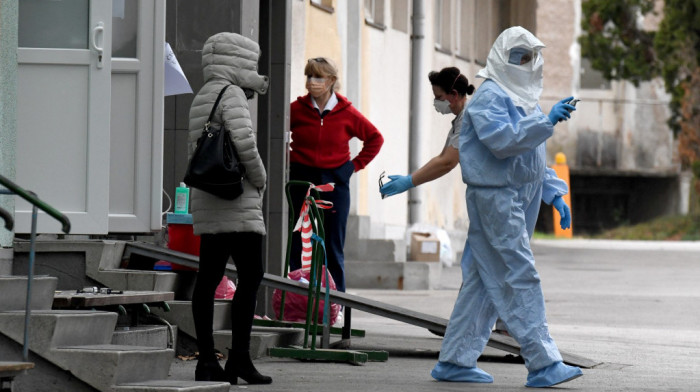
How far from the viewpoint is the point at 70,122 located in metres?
9.63

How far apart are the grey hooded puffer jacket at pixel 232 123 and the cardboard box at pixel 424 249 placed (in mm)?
13060

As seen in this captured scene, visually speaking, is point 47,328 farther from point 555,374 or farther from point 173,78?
point 173,78

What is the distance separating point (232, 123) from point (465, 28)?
23073 millimetres

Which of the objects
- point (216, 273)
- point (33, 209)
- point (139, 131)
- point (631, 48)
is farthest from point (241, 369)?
point (631, 48)

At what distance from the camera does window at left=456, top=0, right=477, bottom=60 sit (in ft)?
99.6

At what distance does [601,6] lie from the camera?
4194cm


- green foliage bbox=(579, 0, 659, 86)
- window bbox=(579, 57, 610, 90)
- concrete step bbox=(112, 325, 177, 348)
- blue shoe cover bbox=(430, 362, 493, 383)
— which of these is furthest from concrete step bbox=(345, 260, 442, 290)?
window bbox=(579, 57, 610, 90)

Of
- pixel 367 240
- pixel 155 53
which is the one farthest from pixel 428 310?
pixel 155 53

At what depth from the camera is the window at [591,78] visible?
152 feet

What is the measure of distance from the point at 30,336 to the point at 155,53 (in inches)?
128

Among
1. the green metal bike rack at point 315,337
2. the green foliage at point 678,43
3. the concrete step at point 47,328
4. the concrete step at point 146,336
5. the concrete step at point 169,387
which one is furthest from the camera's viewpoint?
the green foliage at point 678,43

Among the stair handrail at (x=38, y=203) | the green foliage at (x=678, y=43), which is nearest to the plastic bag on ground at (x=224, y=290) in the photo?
the stair handrail at (x=38, y=203)

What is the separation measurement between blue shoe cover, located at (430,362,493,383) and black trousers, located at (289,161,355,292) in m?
3.00

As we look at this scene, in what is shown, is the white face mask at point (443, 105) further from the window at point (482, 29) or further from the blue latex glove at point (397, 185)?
the window at point (482, 29)
